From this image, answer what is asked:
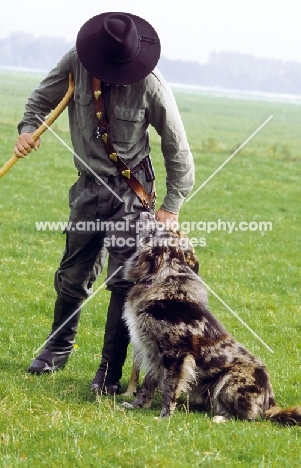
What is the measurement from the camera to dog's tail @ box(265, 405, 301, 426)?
622 centimetres

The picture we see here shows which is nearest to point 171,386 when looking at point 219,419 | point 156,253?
point 219,419

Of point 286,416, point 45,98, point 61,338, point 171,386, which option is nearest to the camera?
point 286,416

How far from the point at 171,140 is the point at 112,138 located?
1.82ft

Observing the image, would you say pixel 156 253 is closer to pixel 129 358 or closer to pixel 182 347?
pixel 182 347

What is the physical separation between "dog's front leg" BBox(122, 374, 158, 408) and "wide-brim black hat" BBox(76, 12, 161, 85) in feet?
8.94

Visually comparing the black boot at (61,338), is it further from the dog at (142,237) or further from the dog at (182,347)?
the dog at (182,347)

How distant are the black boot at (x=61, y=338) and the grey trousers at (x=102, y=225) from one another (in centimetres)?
A: 46

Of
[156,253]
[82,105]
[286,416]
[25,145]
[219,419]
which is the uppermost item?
[82,105]

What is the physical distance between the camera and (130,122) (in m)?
6.86

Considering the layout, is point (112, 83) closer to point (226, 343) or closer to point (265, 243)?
point (226, 343)

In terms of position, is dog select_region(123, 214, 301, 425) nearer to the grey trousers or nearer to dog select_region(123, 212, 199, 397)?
dog select_region(123, 212, 199, 397)

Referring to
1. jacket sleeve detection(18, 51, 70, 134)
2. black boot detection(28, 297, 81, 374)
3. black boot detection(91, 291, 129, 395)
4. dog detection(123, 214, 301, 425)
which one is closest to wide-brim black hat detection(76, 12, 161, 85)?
jacket sleeve detection(18, 51, 70, 134)

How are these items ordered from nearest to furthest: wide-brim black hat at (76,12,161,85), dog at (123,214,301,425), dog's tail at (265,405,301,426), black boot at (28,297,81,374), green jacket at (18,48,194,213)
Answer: dog's tail at (265,405,301,426), dog at (123,214,301,425), wide-brim black hat at (76,12,161,85), green jacket at (18,48,194,213), black boot at (28,297,81,374)

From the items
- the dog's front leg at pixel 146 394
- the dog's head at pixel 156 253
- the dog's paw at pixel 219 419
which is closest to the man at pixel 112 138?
the dog's head at pixel 156 253
